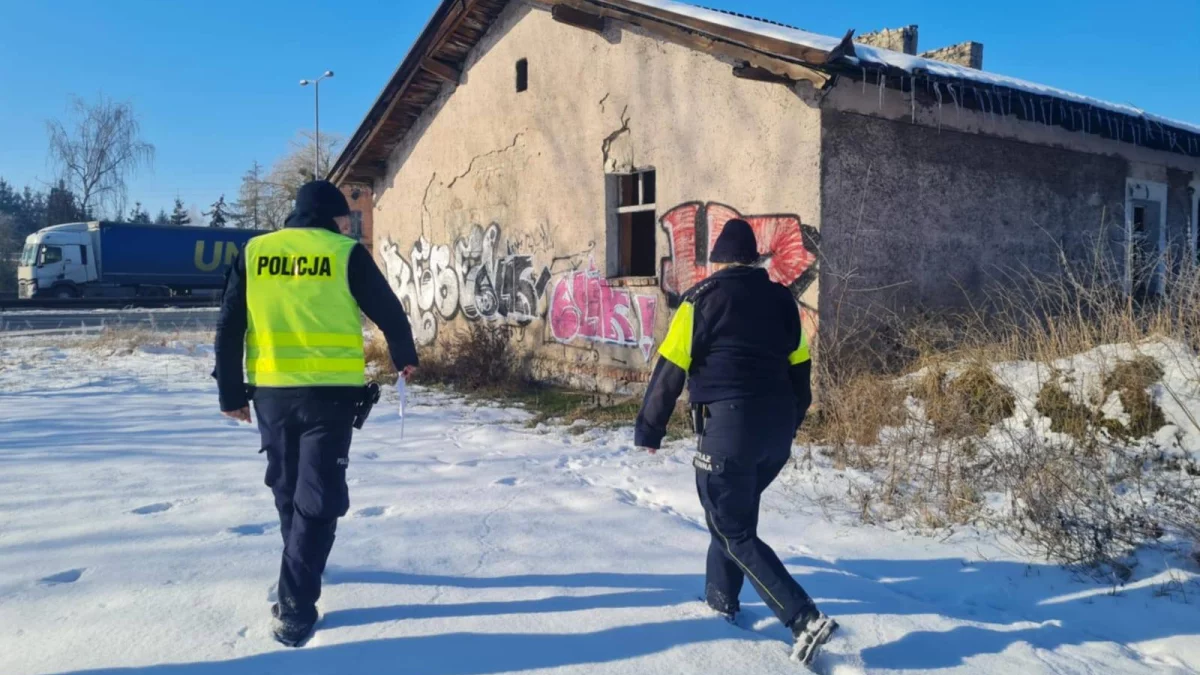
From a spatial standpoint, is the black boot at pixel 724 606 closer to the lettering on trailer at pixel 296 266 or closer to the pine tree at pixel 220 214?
Answer: the lettering on trailer at pixel 296 266

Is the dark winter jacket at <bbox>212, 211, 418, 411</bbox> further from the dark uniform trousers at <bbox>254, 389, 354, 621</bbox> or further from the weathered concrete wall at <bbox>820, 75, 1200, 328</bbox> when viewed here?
the weathered concrete wall at <bbox>820, 75, 1200, 328</bbox>

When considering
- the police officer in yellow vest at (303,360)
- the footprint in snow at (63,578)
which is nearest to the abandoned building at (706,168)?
the police officer in yellow vest at (303,360)

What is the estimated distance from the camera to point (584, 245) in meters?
9.52

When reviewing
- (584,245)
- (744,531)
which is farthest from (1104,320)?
(584,245)

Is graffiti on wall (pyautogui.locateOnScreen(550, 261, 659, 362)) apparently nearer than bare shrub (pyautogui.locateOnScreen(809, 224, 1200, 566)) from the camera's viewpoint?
No

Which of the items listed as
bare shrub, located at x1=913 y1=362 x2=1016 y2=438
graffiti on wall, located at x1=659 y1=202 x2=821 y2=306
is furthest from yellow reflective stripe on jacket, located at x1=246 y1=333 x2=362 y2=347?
graffiti on wall, located at x1=659 y1=202 x2=821 y2=306

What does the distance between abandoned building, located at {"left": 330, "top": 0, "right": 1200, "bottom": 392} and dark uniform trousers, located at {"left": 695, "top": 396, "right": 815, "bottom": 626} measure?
4167 mm

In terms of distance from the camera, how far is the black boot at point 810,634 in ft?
9.62

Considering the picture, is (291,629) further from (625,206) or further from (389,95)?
(389,95)

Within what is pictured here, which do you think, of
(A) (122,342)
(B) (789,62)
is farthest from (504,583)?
(A) (122,342)

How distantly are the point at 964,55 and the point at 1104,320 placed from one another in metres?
8.52

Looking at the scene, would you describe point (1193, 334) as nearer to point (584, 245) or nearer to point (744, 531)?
point (744, 531)

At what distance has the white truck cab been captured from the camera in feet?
97.5

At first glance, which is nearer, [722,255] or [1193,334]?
[722,255]
